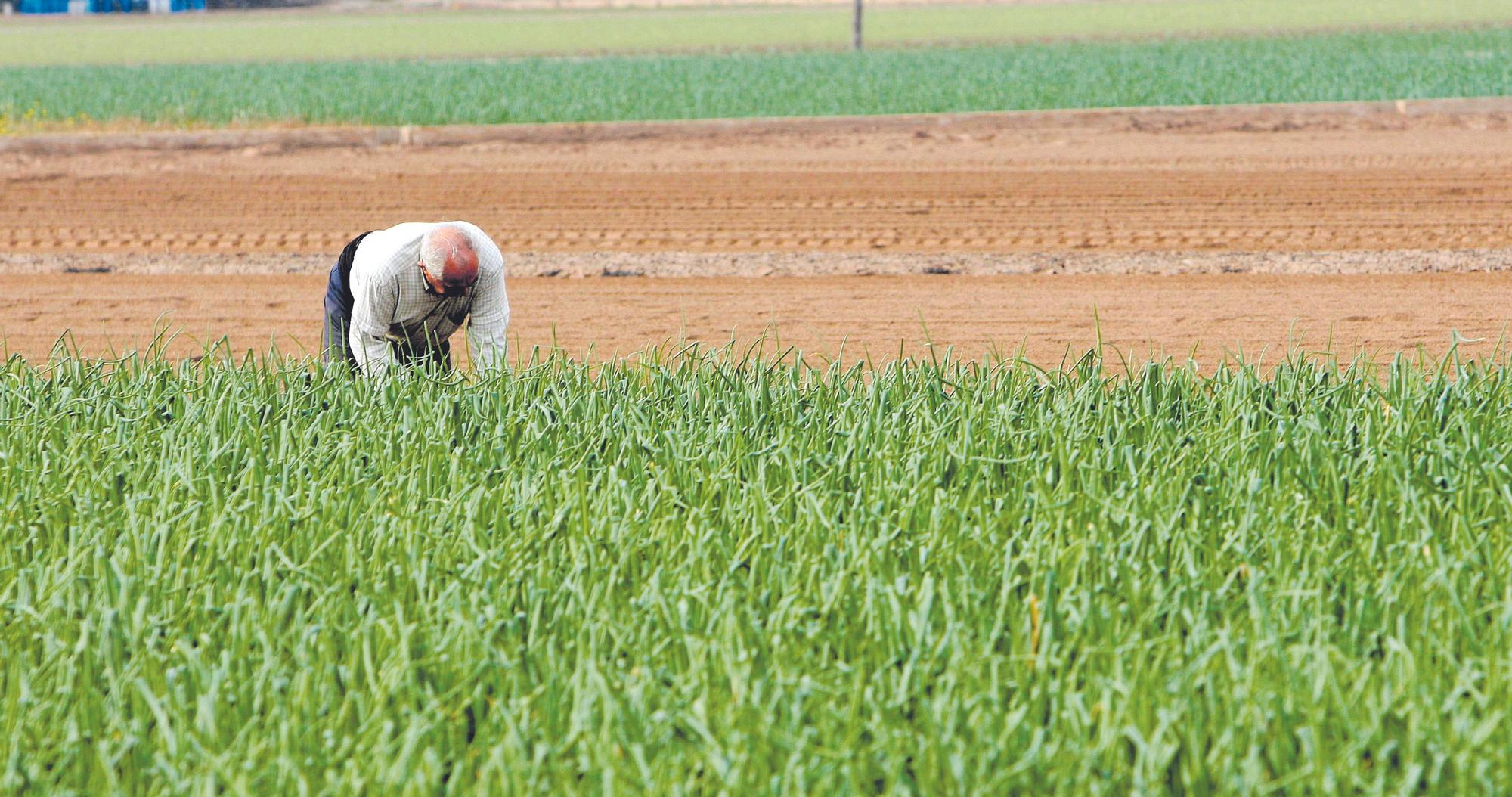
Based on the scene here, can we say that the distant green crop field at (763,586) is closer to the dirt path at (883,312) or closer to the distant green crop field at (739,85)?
the dirt path at (883,312)

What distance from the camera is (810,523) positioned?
370cm

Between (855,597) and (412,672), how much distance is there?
97 cm

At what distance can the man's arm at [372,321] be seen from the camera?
5.57 meters

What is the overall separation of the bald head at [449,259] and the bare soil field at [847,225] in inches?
38.8

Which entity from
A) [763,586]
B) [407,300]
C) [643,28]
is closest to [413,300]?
[407,300]

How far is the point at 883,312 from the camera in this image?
857 centimetres

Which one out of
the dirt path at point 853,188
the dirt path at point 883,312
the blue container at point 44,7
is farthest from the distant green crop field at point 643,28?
Answer: the dirt path at point 883,312

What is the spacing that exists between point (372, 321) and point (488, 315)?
42cm

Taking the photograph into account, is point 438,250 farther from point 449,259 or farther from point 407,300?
point 407,300

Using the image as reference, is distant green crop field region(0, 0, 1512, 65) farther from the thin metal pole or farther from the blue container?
the blue container

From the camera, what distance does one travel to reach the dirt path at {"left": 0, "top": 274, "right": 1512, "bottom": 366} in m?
7.90

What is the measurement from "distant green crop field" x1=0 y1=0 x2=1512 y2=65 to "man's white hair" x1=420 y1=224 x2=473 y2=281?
2744 cm

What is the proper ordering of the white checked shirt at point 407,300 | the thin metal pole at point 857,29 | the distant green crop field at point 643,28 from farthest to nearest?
1. the distant green crop field at point 643,28
2. the thin metal pole at point 857,29
3. the white checked shirt at point 407,300

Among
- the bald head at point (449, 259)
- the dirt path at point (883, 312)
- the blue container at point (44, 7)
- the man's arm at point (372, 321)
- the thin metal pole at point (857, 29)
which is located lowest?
the dirt path at point (883, 312)
